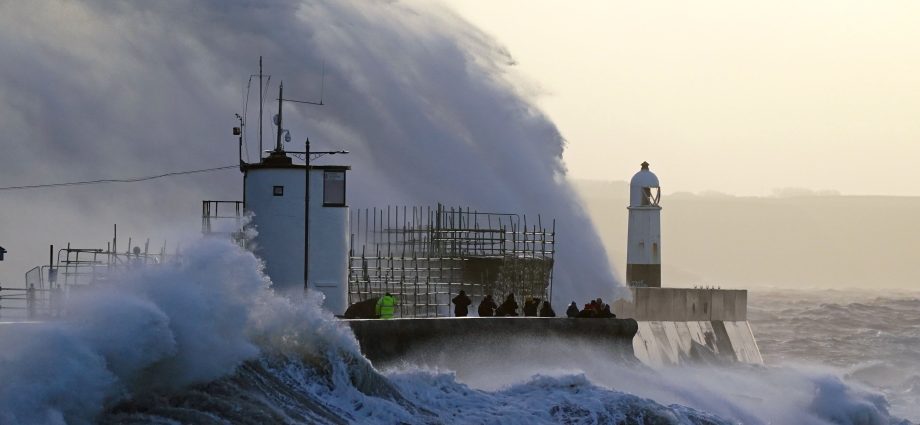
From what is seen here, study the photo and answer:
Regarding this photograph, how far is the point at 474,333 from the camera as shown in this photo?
21609mm

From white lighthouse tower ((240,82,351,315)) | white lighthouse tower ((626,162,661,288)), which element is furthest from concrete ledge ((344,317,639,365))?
white lighthouse tower ((626,162,661,288))

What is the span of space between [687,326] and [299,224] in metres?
10.1

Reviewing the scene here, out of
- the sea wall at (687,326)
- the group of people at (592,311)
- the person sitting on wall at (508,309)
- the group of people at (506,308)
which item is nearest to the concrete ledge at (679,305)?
the sea wall at (687,326)

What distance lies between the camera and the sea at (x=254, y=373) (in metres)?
14.4

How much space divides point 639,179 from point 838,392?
22.4ft

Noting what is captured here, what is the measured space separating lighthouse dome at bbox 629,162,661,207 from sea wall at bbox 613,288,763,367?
2.10 metres

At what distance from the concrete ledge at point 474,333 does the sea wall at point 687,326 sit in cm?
180

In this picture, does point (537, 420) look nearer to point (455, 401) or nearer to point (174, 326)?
point (455, 401)

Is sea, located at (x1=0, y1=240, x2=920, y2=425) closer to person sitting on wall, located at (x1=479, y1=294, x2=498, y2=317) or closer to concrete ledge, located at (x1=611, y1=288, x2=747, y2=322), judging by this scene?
person sitting on wall, located at (x1=479, y1=294, x2=498, y2=317)

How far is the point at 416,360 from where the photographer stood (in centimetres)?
2038

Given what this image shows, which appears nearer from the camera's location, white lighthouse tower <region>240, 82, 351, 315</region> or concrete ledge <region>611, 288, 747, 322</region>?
white lighthouse tower <region>240, 82, 351, 315</region>

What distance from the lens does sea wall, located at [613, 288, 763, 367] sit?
28.2 metres

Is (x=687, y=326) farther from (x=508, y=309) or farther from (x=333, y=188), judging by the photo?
(x=333, y=188)

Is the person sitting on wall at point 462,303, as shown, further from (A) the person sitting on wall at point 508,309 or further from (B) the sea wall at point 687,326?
(B) the sea wall at point 687,326
